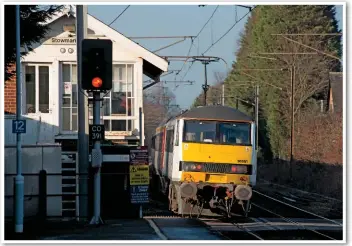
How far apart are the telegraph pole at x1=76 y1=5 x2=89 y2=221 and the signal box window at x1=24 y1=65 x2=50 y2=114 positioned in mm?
10120

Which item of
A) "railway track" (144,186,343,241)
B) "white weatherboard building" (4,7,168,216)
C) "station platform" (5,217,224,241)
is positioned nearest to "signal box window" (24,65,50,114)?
"white weatherboard building" (4,7,168,216)

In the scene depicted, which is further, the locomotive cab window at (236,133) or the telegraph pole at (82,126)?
the locomotive cab window at (236,133)

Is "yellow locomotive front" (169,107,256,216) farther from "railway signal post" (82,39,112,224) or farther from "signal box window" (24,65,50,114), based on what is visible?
"signal box window" (24,65,50,114)

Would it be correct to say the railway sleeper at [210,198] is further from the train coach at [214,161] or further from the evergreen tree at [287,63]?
the evergreen tree at [287,63]

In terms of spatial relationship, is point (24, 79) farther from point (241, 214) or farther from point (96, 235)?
point (96, 235)

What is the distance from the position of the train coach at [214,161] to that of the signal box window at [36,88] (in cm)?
703

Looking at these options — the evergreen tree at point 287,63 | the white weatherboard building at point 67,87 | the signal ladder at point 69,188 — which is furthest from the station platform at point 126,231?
the evergreen tree at point 287,63

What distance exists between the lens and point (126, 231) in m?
15.9

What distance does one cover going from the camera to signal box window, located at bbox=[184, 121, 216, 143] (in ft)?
73.3

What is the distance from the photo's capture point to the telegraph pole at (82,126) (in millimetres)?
17453

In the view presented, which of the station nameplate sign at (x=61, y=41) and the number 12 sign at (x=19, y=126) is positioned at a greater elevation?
the station nameplate sign at (x=61, y=41)

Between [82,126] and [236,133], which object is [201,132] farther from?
[82,126]

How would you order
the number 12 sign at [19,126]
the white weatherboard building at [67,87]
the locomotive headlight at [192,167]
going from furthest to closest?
the white weatherboard building at [67,87] < the locomotive headlight at [192,167] < the number 12 sign at [19,126]
